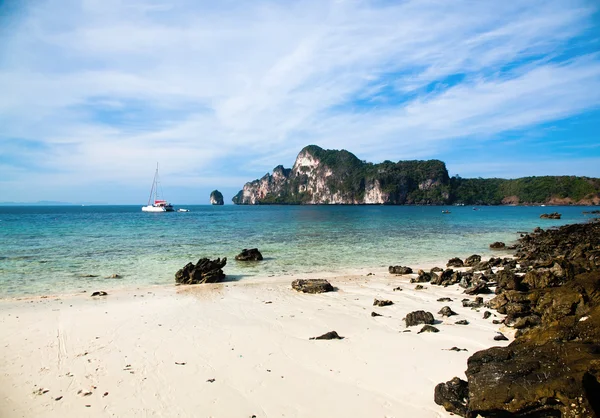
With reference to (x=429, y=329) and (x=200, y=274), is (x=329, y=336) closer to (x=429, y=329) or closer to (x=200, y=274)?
(x=429, y=329)

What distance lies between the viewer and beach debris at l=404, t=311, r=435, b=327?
9742mm

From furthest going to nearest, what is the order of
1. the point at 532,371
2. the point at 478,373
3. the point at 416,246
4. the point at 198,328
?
the point at 416,246, the point at 198,328, the point at 478,373, the point at 532,371

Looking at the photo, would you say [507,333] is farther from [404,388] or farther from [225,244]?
[225,244]

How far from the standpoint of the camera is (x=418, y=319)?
32.3 feet

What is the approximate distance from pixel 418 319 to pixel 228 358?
5287 mm

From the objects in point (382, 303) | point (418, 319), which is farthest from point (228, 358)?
point (382, 303)

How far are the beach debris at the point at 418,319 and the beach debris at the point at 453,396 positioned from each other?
12.7 ft

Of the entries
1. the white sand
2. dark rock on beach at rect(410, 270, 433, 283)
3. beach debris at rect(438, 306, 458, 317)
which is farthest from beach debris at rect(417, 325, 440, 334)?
dark rock on beach at rect(410, 270, 433, 283)

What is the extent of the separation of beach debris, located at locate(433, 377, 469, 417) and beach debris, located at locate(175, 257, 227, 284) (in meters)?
13.2

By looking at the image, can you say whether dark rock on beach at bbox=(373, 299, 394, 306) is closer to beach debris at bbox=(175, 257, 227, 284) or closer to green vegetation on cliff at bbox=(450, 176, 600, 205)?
beach debris at bbox=(175, 257, 227, 284)

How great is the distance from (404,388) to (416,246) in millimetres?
25769

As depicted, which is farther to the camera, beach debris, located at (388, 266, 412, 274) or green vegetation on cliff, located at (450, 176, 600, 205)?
green vegetation on cliff, located at (450, 176, 600, 205)

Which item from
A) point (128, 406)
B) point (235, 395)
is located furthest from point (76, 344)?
point (235, 395)

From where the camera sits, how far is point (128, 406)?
5996 mm
